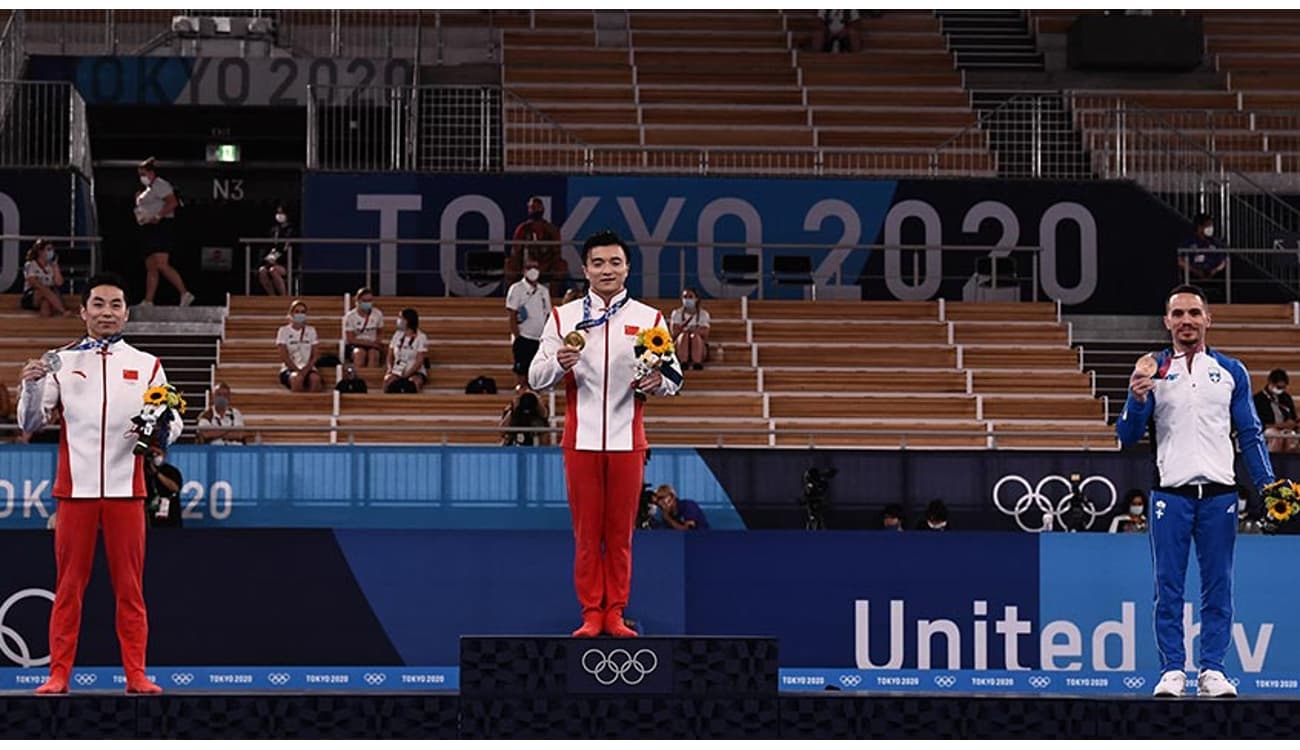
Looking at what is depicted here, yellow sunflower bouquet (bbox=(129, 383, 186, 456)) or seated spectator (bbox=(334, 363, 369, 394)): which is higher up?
seated spectator (bbox=(334, 363, 369, 394))

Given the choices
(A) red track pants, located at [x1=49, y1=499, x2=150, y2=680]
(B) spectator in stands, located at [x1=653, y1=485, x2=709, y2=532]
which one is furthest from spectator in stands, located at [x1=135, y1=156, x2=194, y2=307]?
(A) red track pants, located at [x1=49, y1=499, x2=150, y2=680]

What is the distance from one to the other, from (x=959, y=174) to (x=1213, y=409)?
15.8 meters

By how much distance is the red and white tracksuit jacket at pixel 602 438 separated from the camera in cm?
1124

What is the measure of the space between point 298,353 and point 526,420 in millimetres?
3588

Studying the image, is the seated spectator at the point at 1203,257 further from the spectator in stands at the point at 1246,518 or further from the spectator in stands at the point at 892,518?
the spectator in stands at the point at 892,518

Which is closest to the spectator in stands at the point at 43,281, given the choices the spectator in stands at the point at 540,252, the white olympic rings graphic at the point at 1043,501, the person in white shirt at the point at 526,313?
the spectator in stands at the point at 540,252

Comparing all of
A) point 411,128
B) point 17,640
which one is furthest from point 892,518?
point 411,128

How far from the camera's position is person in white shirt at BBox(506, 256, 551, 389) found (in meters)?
22.8

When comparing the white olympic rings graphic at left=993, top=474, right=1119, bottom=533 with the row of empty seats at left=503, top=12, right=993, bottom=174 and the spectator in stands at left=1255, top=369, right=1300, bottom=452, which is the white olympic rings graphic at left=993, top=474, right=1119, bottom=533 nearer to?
the spectator in stands at left=1255, top=369, right=1300, bottom=452

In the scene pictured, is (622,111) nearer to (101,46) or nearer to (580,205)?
(580,205)

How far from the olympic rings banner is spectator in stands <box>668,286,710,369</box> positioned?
5.43 metres

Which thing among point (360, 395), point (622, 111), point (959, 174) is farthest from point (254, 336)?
point (959, 174)

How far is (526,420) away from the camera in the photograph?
67.9ft

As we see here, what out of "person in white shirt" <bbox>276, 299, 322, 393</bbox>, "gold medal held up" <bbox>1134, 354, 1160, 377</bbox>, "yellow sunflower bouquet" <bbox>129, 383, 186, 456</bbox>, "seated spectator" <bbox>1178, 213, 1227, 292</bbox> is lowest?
"yellow sunflower bouquet" <bbox>129, 383, 186, 456</bbox>
